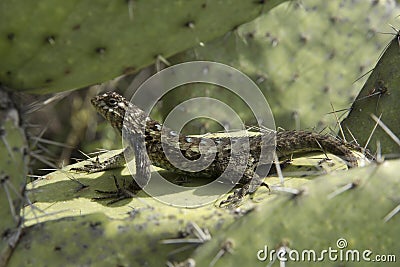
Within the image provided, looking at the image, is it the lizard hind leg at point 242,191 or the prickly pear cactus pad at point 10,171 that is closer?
the prickly pear cactus pad at point 10,171

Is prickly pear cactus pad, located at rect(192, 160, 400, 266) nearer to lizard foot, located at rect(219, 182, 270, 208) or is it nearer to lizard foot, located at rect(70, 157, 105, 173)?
lizard foot, located at rect(219, 182, 270, 208)

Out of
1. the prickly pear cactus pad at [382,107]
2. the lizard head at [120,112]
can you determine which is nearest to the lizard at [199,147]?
the lizard head at [120,112]

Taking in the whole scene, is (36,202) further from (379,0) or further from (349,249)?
(379,0)

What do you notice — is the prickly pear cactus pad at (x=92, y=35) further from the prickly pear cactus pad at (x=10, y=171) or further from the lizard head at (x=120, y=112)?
the lizard head at (x=120, y=112)

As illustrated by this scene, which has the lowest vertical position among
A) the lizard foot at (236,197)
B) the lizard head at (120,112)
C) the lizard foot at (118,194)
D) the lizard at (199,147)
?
the lizard foot at (236,197)

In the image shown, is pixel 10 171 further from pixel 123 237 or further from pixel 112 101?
pixel 112 101

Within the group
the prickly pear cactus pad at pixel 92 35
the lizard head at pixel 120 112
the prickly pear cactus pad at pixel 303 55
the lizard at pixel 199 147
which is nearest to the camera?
the prickly pear cactus pad at pixel 92 35

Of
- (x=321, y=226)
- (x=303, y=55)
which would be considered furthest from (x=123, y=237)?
(x=303, y=55)

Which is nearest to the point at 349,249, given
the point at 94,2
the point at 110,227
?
the point at 110,227
